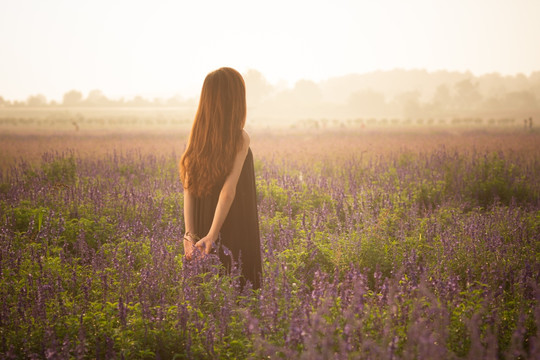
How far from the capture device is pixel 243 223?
11.7 ft

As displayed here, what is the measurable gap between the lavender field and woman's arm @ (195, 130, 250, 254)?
5.4 inches

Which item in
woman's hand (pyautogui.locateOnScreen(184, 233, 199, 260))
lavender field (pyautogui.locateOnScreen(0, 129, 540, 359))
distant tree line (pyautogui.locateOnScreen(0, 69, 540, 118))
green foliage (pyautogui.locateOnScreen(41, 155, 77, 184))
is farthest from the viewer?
distant tree line (pyautogui.locateOnScreen(0, 69, 540, 118))

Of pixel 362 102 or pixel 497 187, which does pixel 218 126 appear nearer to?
pixel 497 187

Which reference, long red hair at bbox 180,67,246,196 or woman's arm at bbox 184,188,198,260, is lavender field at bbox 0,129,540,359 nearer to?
woman's arm at bbox 184,188,198,260

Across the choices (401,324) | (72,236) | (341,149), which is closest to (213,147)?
(401,324)

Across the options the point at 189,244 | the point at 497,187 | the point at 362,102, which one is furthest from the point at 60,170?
the point at 362,102

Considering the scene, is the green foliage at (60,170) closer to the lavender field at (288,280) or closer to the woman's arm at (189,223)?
the lavender field at (288,280)

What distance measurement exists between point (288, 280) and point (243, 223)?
63 centimetres

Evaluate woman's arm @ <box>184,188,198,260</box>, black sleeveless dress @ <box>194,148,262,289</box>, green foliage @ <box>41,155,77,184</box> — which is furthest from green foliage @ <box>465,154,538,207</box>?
green foliage @ <box>41,155,77,184</box>

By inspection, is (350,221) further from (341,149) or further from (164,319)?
(341,149)

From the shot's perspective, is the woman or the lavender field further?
the woman

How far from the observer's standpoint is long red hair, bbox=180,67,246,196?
3.25m

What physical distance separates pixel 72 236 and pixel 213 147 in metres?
2.62

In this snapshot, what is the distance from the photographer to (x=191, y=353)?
2420 mm
